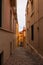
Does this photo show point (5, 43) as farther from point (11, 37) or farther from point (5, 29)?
point (11, 37)

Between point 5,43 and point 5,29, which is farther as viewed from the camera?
point 5,43

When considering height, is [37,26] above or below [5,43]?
above

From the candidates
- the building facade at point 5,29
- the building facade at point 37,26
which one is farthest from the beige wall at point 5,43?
the building facade at point 37,26

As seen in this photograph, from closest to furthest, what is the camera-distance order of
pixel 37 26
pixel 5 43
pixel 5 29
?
pixel 5 29 → pixel 5 43 → pixel 37 26

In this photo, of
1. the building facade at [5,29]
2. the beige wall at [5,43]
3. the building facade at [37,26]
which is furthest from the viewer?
the building facade at [37,26]

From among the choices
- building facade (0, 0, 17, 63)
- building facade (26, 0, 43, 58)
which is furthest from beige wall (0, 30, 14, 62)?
building facade (26, 0, 43, 58)

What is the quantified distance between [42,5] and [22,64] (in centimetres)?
335

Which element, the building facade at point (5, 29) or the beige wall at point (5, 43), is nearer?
the beige wall at point (5, 43)

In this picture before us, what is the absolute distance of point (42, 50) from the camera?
9438mm

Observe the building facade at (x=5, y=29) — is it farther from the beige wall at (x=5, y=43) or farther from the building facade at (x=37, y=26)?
the building facade at (x=37, y=26)

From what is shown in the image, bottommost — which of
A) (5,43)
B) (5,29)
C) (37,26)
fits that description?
(5,43)

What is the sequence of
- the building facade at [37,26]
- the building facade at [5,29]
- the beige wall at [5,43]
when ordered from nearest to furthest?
the beige wall at [5,43]
the building facade at [5,29]
the building facade at [37,26]

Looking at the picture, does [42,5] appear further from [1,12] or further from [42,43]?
[1,12]

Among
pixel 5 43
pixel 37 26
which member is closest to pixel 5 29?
pixel 5 43
